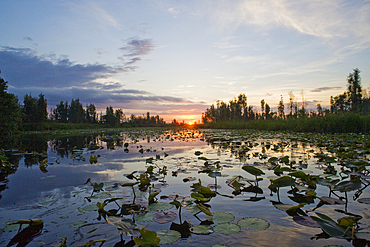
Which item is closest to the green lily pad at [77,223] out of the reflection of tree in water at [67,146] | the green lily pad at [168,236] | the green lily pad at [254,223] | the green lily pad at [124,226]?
the green lily pad at [124,226]

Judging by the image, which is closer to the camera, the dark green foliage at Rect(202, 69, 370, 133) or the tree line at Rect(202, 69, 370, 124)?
the dark green foliage at Rect(202, 69, 370, 133)

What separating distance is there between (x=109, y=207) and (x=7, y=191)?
1.61 m

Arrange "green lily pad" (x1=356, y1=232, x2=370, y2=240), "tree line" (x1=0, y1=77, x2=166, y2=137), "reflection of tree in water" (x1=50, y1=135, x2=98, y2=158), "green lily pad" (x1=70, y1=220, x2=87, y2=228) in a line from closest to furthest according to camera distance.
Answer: "green lily pad" (x1=356, y1=232, x2=370, y2=240) → "green lily pad" (x1=70, y1=220, x2=87, y2=228) → "reflection of tree in water" (x1=50, y1=135, x2=98, y2=158) → "tree line" (x1=0, y1=77, x2=166, y2=137)

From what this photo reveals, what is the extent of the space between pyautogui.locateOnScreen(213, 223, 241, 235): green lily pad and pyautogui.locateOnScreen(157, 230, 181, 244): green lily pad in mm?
310

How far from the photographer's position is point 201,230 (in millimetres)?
1426

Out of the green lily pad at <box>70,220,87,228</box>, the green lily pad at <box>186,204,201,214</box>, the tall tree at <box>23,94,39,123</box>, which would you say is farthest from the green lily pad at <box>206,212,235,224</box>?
the tall tree at <box>23,94,39,123</box>

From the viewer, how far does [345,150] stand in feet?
16.4

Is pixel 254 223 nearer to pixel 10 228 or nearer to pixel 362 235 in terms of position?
pixel 362 235

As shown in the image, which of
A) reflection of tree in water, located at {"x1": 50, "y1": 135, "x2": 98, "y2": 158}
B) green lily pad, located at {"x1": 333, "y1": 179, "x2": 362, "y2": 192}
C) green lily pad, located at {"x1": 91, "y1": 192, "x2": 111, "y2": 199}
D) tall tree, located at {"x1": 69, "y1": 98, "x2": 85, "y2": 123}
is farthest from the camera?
tall tree, located at {"x1": 69, "y1": 98, "x2": 85, "y2": 123}

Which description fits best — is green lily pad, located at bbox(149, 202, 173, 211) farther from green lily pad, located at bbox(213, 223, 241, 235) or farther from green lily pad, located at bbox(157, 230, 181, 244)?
green lily pad, located at bbox(213, 223, 241, 235)

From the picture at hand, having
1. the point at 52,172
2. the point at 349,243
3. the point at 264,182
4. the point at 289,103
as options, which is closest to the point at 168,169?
the point at 264,182

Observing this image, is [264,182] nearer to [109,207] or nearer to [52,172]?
[109,207]

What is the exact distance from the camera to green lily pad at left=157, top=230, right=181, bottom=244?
50.2 inches

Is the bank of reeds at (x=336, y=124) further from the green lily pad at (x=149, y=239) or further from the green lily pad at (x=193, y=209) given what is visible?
the green lily pad at (x=149, y=239)
